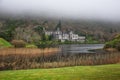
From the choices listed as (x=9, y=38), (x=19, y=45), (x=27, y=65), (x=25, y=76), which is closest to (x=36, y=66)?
(x=27, y=65)

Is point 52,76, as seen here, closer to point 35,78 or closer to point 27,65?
point 35,78

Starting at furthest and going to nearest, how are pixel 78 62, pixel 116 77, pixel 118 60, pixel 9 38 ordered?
pixel 9 38 < pixel 118 60 < pixel 78 62 < pixel 116 77

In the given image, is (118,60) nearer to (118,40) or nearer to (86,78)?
(86,78)

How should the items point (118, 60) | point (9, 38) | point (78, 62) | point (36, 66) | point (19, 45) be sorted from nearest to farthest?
point (36, 66)
point (78, 62)
point (118, 60)
point (19, 45)
point (9, 38)

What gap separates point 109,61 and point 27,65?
20.4m

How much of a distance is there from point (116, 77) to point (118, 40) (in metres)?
84.1

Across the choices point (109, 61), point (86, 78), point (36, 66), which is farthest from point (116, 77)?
point (109, 61)

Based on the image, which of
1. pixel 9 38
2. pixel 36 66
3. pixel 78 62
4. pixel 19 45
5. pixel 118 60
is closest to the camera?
pixel 36 66

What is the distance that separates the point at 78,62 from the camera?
56125mm

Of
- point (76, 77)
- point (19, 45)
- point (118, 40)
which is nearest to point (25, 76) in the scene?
point (76, 77)

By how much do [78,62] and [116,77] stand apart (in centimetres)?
2292

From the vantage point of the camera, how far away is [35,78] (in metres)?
34.3

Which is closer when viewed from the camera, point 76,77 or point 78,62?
point 76,77

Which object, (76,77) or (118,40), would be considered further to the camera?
(118,40)
